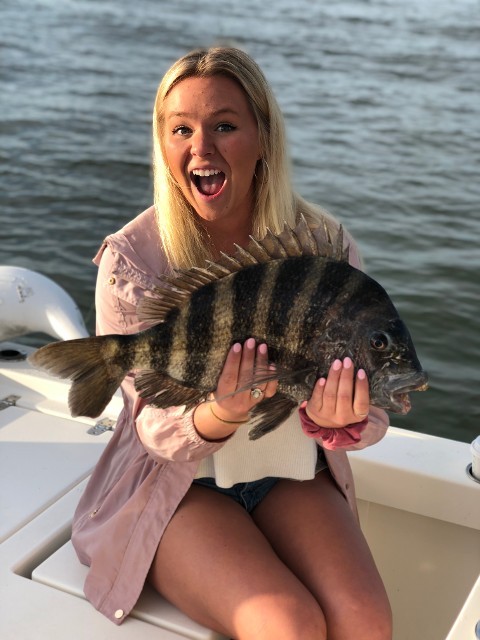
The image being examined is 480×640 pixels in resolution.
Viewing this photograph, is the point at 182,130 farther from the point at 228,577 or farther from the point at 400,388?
the point at 228,577

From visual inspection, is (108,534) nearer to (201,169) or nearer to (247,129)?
(201,169)

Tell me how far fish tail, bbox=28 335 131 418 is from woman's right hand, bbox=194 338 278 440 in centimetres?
25

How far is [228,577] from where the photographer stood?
2197mm

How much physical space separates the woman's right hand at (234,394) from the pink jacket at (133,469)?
50mm

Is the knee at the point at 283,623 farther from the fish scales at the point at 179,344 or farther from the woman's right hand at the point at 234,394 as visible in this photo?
the fish scales at the point at 179,344

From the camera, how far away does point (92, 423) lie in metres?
3.41

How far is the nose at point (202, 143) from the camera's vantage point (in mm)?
2408

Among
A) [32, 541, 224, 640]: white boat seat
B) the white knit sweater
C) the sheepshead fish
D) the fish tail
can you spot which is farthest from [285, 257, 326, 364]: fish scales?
[32, 541, 224, 640]: white boat seat

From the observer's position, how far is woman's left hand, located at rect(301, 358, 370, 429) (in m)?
1.93

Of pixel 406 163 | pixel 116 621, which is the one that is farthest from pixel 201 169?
pixel 406 163

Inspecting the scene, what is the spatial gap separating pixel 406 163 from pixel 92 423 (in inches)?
336

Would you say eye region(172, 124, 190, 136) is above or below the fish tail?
above

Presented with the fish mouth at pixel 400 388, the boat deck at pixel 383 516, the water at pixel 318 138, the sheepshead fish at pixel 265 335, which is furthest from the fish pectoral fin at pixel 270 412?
the water at pixel 318 138

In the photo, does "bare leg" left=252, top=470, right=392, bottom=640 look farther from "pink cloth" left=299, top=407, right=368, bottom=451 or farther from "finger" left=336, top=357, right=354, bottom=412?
"finger" left=336, top=357, right=354, bottom=412
